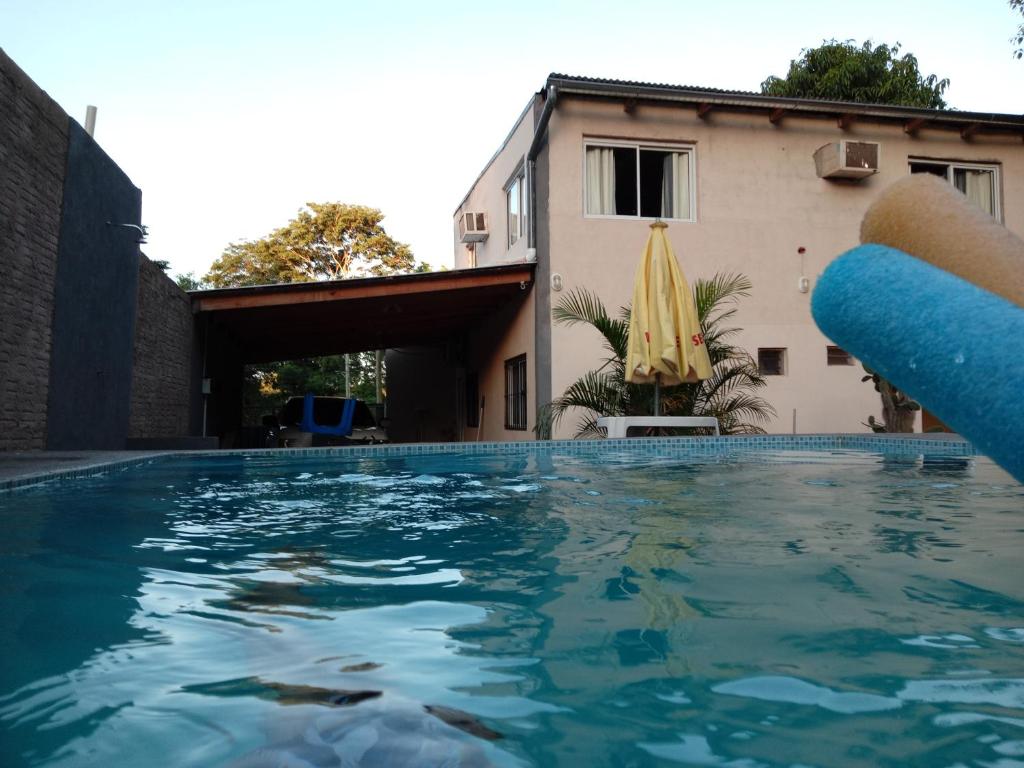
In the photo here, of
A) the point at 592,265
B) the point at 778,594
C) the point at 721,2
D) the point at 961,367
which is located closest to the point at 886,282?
the point at 961,367

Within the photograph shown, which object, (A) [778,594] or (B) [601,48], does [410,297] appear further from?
(A) [778,594]

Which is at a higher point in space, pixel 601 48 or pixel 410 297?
pixel 601 48

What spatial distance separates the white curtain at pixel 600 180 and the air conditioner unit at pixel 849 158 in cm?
341

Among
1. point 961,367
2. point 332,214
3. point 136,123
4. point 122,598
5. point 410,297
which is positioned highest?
point 332,214

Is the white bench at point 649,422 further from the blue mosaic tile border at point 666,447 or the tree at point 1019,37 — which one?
the tree at point 1019,37

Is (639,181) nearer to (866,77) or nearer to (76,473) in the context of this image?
(76,473)

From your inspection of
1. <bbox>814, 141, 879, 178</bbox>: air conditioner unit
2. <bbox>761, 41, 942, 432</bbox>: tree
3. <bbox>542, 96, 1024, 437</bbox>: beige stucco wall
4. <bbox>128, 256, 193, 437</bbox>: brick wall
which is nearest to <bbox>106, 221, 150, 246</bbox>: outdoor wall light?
<bbox>128, 256, 193, 437</bbox>: brick wall

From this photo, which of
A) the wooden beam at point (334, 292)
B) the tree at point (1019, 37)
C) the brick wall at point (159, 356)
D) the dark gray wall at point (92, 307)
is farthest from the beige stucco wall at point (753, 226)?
the dark gray wall at point (92, 307)

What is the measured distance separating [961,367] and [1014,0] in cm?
1913

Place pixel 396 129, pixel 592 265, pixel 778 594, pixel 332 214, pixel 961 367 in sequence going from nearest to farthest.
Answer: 1. pixel 961 367
2. pixel 778 594
3. pixel 592 265
4. pixel 396 129
5. pixel 332 214

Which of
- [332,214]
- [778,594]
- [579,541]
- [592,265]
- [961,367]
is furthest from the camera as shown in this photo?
[332,214]

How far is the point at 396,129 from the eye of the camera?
23859mm

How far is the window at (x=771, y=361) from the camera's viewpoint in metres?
12.3

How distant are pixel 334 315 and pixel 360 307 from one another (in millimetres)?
831
